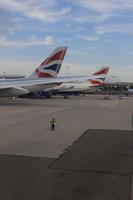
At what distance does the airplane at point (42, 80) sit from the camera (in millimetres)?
39469

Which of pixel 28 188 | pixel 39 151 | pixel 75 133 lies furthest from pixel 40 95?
pixel 28 188

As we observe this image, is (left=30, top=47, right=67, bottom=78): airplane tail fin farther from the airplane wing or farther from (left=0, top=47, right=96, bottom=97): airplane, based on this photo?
the airplane wing

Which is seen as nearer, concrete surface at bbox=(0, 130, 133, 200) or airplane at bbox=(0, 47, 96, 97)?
concrete surface at bbox=(0, 130, 133, 200)

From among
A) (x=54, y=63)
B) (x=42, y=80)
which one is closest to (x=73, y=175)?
(x=42, y=80)

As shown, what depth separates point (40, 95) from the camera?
70.9m

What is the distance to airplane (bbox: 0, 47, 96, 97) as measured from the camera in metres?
39.5

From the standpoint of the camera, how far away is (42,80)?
40156 millimetres

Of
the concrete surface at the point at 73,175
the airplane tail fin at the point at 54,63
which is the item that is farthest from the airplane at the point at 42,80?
the concrete surface at the point at 73,175

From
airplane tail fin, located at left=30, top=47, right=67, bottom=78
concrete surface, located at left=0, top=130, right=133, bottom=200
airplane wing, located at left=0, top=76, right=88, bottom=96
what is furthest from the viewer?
airplane tail fin, located at left=30, top=47, right=67, bottom=78

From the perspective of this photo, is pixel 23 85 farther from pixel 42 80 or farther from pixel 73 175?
pixel 73 175

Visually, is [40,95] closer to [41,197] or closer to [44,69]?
[44,69]

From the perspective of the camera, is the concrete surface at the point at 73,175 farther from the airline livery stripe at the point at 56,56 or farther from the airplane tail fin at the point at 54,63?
the airline livery stripe at the point at 56,56

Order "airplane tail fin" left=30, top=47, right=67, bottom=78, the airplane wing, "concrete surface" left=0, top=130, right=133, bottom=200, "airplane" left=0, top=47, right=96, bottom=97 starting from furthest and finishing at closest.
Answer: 1. "airplane tail fin" left=30, top=47, right=67, bottom=78
2. "airplane" left=0, top=47, right=96, bottom=97
3. the airplane wing
4. "concrete surface" left=0, top=130, right=133, bottom=200

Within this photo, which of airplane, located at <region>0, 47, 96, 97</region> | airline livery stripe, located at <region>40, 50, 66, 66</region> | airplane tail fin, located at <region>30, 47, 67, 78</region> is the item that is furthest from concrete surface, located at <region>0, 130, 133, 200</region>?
airline livery stripe, located at <region>40, 50, 66, 66</region>
